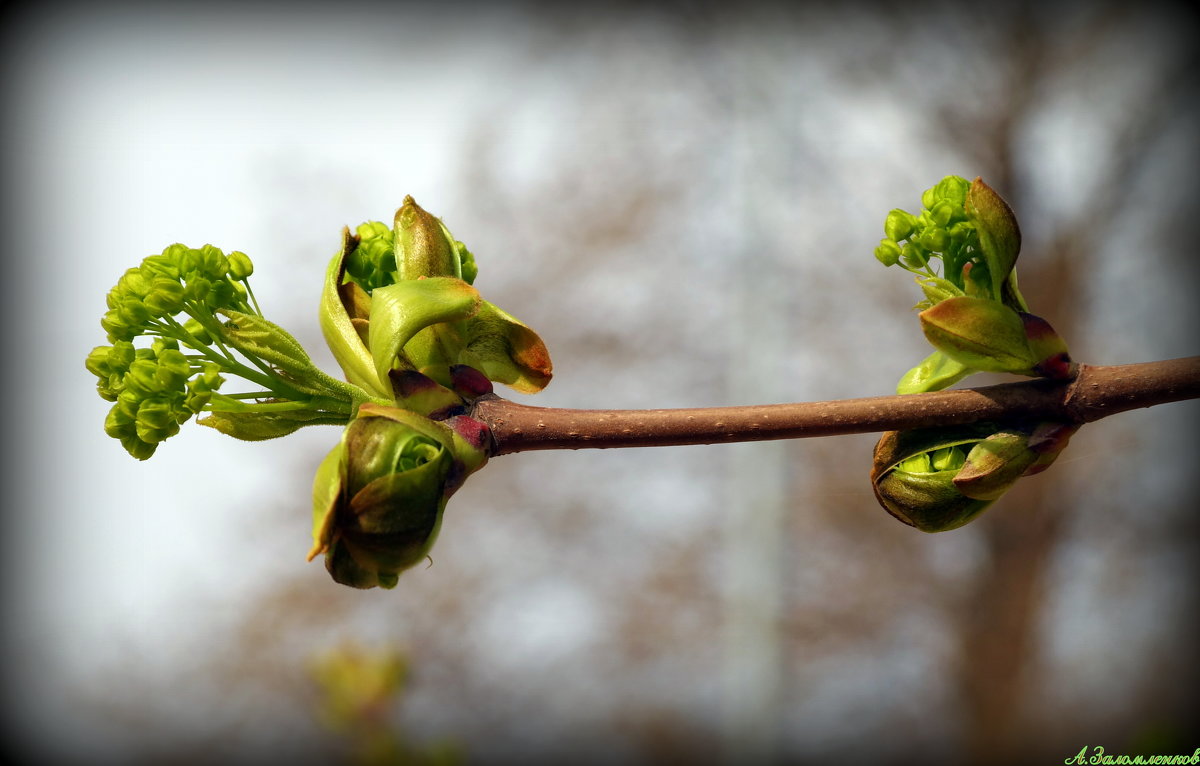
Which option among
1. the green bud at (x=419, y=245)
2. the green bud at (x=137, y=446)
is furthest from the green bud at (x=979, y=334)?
the green bud at (x=137, y=446)

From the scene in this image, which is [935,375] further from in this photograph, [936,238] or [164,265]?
[164,265]

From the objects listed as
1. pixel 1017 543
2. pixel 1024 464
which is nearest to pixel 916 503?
pixel 1024 464

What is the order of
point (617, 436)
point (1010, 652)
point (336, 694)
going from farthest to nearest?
point (1010, 652)
point (336, 694)
point (617, 436)

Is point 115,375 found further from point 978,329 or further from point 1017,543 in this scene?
point 1017,543

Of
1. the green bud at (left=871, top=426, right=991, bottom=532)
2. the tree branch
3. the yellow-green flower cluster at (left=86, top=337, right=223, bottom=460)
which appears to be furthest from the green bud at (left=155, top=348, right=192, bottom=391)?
the green bud at (left=871, top=426, right=991, bottom=532)

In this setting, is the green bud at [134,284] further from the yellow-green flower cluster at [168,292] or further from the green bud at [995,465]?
the green bud at [995,465]

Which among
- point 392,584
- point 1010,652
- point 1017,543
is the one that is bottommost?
point 392,584

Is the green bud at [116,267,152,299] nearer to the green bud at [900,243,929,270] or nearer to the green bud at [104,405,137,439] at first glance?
the green bud at [104,405,137,439]
